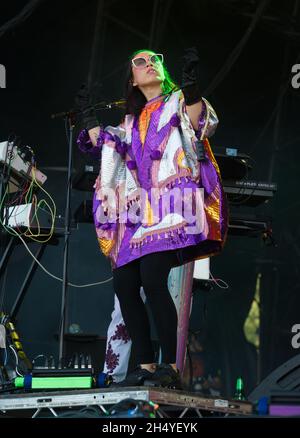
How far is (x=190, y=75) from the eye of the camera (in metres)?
2.63

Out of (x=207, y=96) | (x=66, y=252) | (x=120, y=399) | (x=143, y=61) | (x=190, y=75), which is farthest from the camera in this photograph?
(x=207, y=96)

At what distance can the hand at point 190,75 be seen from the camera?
102 inches

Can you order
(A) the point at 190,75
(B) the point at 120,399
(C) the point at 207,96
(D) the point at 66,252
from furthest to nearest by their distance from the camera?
1. (C) the point at 207,96
2. (D) the point at 66,252
3. (A) the point at 190,75
4. (B) the point at 120,399

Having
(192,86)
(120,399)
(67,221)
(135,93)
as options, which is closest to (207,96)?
(67,221)

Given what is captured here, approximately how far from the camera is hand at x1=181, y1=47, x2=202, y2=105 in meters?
2.59

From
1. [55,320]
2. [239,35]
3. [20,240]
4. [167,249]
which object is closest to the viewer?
[167,249]

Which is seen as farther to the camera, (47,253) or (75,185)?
(47,253)

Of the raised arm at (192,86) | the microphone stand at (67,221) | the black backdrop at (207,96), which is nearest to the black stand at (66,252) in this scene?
the microphone stand at (67,221)

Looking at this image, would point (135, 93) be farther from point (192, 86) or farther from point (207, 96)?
point (207, 96)

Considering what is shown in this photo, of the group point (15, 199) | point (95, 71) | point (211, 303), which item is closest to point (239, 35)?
point (95, 71)

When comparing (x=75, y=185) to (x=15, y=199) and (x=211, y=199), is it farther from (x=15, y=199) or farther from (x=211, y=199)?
(x=211, y=199)

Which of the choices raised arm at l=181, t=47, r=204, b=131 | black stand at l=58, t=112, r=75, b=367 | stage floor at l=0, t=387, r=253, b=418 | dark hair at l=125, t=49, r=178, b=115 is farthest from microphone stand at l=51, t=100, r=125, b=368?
stage floor at l=0, t=387, r=253, b=418

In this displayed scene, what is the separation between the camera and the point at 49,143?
5.07 m

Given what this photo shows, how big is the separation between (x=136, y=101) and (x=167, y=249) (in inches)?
28.0
